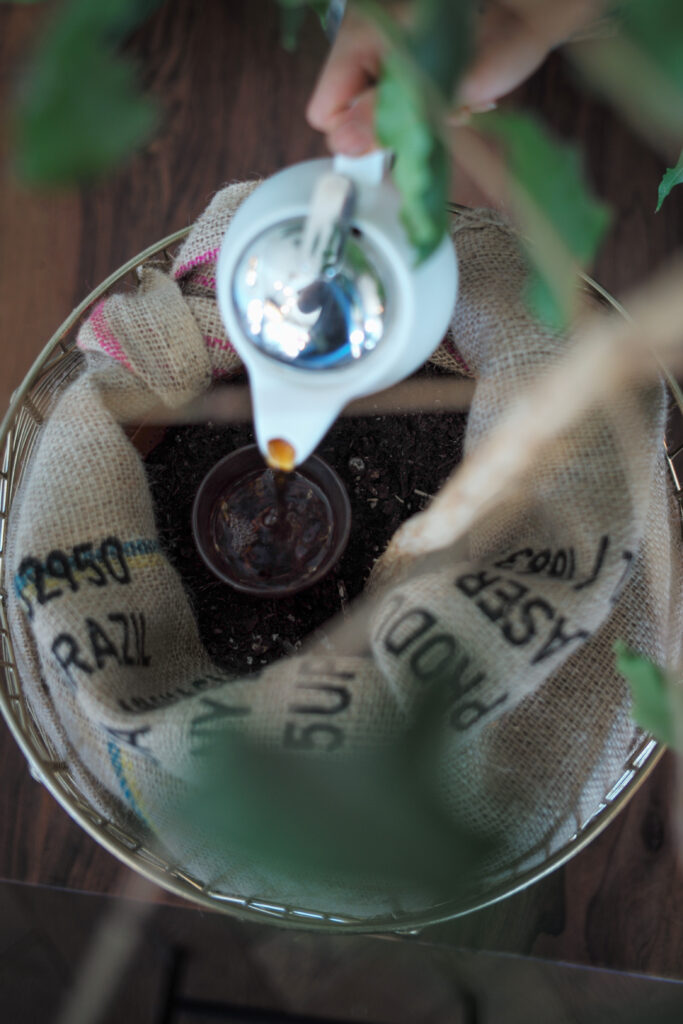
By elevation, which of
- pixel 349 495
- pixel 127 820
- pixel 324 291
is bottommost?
pixel 127 820

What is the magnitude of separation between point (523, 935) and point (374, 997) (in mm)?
105

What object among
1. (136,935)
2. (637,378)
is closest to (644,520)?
(637,378)

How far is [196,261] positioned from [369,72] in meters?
0.19

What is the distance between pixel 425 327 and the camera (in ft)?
0.95

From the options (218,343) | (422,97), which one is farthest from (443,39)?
(218,343)

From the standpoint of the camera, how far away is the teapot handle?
252 mm

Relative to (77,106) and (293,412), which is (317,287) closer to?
(293,412)

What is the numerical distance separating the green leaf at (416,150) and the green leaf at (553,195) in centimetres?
2

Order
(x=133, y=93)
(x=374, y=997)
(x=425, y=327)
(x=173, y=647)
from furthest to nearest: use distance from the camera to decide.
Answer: (x=374, y=997)
(x=173, y=647)
(x=425, y=327)
(x=133, y=93)

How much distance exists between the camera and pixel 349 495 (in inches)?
17.4

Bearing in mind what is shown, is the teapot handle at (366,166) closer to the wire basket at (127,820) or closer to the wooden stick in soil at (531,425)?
the wooden stick in soil at (531,425)

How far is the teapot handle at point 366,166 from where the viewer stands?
9.9 inches

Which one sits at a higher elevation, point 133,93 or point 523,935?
point 133,93

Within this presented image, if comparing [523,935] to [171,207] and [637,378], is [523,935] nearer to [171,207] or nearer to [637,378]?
[637,378]
